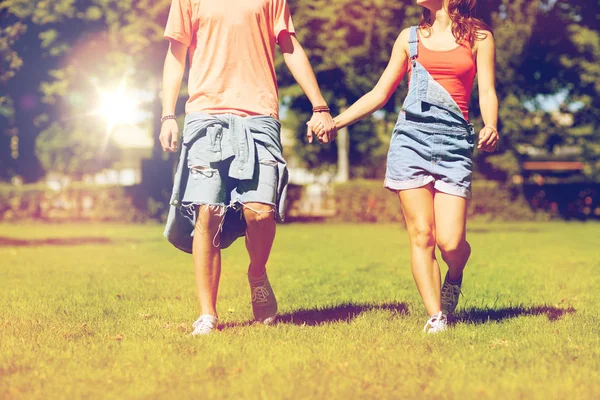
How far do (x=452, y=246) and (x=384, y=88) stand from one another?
1010 millimetres

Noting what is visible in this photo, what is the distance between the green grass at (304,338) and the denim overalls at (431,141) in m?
0.87

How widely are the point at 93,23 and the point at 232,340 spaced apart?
1076 inches

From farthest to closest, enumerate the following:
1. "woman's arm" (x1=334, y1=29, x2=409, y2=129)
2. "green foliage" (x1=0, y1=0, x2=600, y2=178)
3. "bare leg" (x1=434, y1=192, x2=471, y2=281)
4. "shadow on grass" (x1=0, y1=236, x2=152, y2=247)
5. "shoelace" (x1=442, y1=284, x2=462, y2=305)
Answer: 1. "green foliage" (x1=0, y1=0, x2=600, y2=178)
2. "shadow on grass" (x1=0, y1=236, x2=152, y2=247)
3. "shoelace" (x1=442, y1=284, x2=462, y2=305)
4. "woman's arm" (x1=334, y1=29, x2=409, y2=129)
5. "bare leg" (x1=434, y1=192, x2=471, y2=281)

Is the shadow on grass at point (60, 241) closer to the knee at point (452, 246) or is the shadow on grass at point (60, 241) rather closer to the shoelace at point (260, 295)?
the shoelace at point (260, 295)

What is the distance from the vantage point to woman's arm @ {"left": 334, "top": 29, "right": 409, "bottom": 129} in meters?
4.98

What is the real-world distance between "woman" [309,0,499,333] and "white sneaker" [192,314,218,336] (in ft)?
3.98

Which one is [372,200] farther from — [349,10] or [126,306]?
[126,306]

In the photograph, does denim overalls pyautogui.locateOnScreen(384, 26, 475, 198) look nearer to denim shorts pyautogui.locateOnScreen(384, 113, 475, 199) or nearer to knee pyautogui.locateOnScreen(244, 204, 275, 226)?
denim shorts pyautogui.locateOnScreen(384, 113, 475, 199)

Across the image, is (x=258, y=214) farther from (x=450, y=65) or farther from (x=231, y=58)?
(x=450, y=65)

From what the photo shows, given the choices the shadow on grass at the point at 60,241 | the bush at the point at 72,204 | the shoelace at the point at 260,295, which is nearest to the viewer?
the shoelace at the point at 260,295

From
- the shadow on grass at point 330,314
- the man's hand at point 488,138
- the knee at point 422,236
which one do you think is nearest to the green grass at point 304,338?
the shadow on grass at point 330,314

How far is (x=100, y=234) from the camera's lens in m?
20.7

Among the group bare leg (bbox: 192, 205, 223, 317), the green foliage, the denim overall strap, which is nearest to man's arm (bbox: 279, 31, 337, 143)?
the denim overall strap

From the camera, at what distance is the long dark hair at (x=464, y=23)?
489 centimetres
